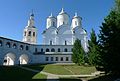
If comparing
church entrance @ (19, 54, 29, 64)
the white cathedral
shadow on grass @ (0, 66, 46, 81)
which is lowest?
shadow on grass @ (0, 66, 46, 81)

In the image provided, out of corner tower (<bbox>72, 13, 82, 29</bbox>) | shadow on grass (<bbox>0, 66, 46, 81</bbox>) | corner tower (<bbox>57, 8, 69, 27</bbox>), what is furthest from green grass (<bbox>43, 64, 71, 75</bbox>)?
corner tower (<bbox>72, 13, 82, 29</bbox>)

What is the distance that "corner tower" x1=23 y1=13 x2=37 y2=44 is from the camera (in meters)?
69.1

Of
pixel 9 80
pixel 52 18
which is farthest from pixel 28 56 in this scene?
pixel 9 80

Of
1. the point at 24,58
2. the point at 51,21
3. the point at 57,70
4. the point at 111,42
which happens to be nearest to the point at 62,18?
the point at 51,21

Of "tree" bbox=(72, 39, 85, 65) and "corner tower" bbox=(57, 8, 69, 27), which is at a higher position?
"corner tower" bbox=(57, 8, 69, 27)

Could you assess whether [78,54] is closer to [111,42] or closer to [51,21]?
[51,21]

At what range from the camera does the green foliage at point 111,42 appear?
2353 centimetres

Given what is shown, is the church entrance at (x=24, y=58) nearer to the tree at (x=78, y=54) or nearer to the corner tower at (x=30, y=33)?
the corner tower at (x=30, y=33)

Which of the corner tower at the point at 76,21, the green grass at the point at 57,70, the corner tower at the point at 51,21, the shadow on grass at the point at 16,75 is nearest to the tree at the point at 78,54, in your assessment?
the green grass at the point at 57,70

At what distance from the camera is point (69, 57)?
6431cm

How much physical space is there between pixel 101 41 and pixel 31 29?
4535cm

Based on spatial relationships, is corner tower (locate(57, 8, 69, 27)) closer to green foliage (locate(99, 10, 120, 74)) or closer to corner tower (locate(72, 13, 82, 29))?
corner tower (locate(72, 13, 82, 29))

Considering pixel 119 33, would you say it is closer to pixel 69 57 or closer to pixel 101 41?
pixel 101 41

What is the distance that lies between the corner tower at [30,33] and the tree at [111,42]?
45.1 m
